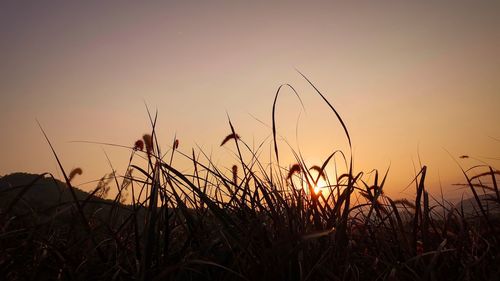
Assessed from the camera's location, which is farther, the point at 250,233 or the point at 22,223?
the point at 22,223

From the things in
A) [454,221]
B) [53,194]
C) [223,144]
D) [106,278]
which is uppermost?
[53,194]

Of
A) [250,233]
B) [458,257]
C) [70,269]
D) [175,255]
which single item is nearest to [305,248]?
[250,233]

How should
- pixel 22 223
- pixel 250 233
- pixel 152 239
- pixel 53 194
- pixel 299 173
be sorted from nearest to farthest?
pixel 152 239 < pixel 250 233 < pixel 299 173 < pixel 22 223 < pixel 53 194

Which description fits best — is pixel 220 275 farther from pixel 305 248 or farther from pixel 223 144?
pixel 223 144

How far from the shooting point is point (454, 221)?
2926 millimetres

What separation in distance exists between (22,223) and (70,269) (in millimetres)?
1531

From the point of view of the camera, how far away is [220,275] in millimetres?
1818

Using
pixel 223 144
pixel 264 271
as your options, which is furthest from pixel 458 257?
pixel 223 144

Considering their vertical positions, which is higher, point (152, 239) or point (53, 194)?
point (53, 194)

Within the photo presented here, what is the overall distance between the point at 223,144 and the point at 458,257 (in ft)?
5.80

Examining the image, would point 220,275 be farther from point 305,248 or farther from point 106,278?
point 106,278

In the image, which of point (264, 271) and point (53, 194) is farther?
point (53, 194)

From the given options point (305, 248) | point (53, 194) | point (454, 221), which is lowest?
point (305, 248)

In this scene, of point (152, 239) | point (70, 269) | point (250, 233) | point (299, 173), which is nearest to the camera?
point (152, 239)
